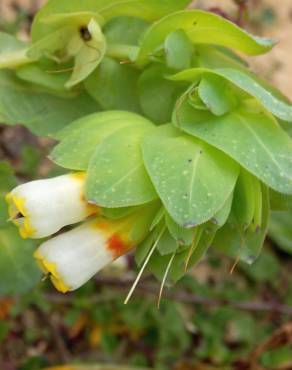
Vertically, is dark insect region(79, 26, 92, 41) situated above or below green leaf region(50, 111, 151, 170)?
above

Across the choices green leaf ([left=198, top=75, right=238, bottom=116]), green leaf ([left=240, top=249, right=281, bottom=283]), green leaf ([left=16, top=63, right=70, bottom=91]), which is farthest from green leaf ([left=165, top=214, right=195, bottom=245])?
green leaf ([left=240, top=249, right=281, bottom=283])

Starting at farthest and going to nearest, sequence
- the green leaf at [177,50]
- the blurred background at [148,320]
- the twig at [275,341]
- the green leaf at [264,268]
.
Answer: the green leaf at [264,268], the blurred background at [148,320], the twig at [275,341], the green leaf at [177,50]

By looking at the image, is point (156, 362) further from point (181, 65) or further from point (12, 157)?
point (181, 65)

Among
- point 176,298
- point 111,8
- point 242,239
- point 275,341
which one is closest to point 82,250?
point 242,239

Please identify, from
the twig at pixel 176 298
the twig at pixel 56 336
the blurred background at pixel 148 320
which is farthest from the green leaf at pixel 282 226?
the twig at pixel 56 336

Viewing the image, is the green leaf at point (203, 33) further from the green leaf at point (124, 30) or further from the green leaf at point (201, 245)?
the green leaf at point (201, 245)

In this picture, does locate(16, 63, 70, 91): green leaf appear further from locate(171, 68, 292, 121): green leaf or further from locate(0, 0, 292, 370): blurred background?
locate(0, 0, 292, 370): blurred background

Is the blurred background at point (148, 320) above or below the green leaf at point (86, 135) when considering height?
below
